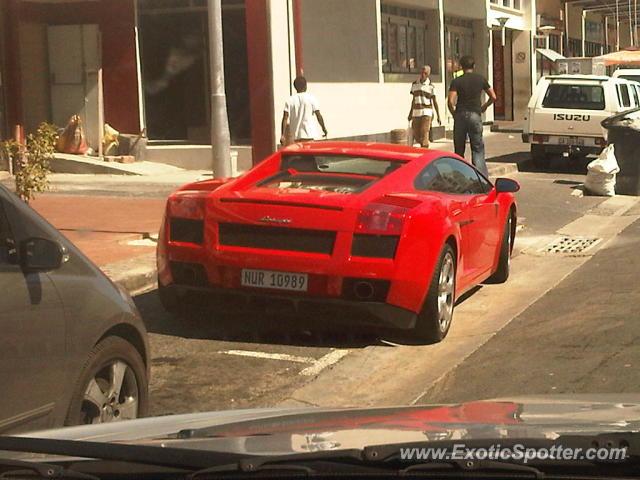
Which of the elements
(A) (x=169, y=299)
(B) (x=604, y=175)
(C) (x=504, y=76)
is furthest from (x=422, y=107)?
(A) (x=169, y=299)

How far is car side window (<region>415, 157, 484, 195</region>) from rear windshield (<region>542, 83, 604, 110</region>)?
1414 centimetres

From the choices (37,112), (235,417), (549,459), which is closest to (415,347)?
(235,417)

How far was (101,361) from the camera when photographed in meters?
5.28

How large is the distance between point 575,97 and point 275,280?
1706 centimetres

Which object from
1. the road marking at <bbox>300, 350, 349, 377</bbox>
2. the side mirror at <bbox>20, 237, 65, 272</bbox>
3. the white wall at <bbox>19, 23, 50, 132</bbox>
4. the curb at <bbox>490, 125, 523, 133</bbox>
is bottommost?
the road marking at <bbox>300, 350, 349, 377</bbox>

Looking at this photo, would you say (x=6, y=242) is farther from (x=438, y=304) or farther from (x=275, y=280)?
(x=438, y=304)

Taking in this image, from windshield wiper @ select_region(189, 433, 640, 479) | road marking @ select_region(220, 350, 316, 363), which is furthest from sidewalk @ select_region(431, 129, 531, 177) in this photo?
windshield wiper @ select_region(189, 433, 640, 479)

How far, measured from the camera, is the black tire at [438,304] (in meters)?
8.32

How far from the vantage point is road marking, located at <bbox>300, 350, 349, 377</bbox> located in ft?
25.3

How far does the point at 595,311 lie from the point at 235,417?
5986 millimetres

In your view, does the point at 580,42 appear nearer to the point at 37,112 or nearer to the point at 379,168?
the point at 37,112

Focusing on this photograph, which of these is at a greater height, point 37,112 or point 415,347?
point 37,112

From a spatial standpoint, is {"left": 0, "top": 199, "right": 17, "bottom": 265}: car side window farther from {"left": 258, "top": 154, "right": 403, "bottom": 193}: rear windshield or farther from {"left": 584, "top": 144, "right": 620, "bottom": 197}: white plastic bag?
{"left": 584, "top": 144, "right": 620, "bottom": 197}: white plastic bag

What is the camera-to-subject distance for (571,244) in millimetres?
13750
